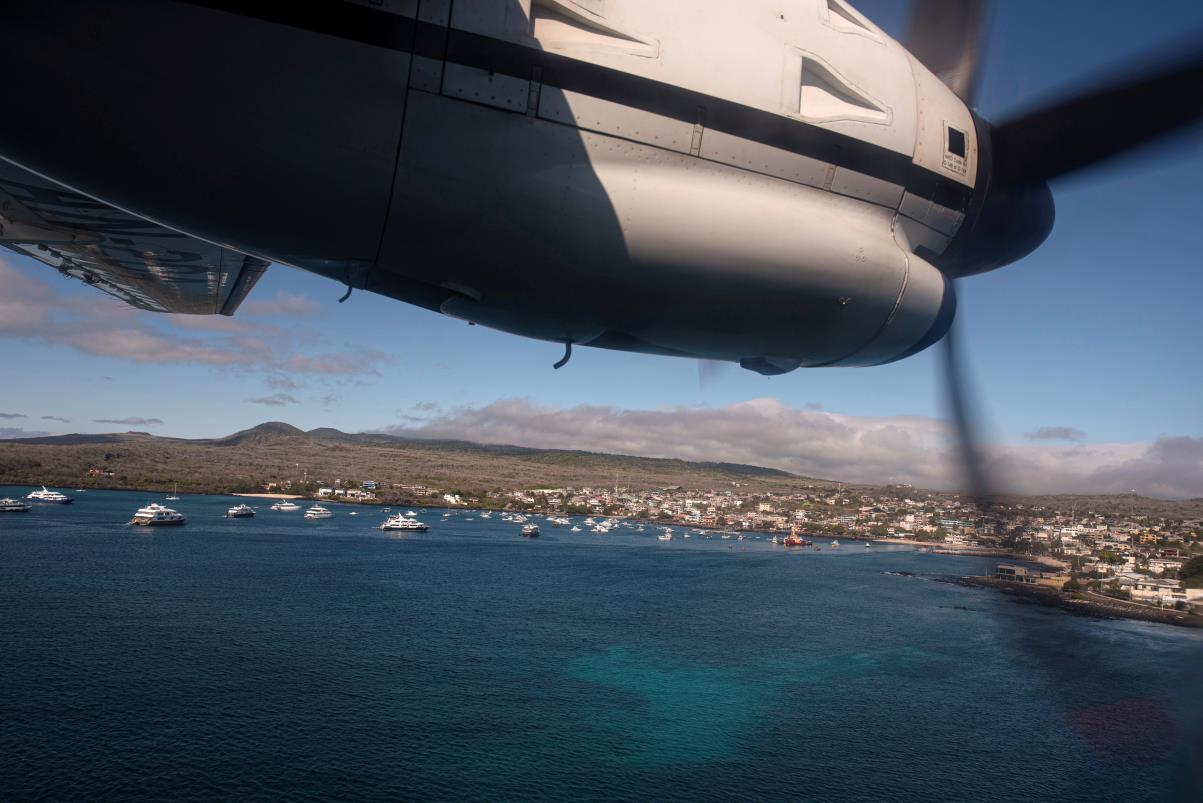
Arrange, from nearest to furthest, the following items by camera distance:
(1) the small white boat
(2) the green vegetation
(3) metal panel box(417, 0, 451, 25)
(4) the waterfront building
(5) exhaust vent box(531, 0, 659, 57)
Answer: (3) metal panel box(417, 0, 451, 25), (5) exhaust vent box(531, 0, 659, 57), (2) the green vegetation, (4) the waterfront building, (1) the small white boat

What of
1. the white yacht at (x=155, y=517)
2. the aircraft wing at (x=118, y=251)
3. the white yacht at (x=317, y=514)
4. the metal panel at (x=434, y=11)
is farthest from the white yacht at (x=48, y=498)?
the metal panel at (x=434, y=11)

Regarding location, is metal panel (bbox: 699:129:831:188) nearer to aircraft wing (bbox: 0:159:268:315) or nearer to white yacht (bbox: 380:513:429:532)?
aircraft wing (bbox: 0:159:268:315)

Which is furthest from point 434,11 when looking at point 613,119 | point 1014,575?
point 1014,575

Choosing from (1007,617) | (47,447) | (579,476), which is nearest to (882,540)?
(579,476)

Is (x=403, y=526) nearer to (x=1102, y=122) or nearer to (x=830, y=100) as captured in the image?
(x=830, y=100)

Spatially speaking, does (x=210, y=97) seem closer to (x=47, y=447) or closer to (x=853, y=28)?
(x=853, y=28)

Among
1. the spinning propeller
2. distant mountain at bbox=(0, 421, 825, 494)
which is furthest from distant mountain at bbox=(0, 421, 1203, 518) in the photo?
the spinning propeller
